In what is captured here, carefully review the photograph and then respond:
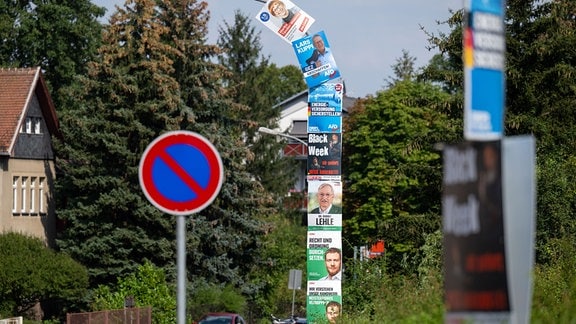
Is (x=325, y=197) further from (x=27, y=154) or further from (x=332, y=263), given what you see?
(x=27, y=154)

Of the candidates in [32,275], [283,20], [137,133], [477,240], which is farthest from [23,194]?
[477,240]

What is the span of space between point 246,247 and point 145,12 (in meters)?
12.3

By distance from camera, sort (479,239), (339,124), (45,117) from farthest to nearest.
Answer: (45,117)
(339,124)
(479,239)

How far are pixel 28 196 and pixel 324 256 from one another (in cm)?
3097

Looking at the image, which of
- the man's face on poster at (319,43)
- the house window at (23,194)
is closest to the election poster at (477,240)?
the man's face on poster at (319,43)

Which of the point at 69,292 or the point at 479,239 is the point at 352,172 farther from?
the point at 479,239

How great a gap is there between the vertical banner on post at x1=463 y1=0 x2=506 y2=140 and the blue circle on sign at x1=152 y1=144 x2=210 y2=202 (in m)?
4.56

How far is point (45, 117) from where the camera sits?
6322 centimetres

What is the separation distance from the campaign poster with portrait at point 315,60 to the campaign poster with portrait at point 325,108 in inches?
11.4

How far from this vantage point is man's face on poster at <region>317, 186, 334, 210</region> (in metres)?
33.3

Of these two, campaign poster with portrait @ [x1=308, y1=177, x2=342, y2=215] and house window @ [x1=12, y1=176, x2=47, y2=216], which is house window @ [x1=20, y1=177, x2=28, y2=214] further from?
campaign poster with portrait @ [x1=308, y1=177, x2=342, y2=215]

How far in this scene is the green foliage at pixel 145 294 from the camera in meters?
54.2

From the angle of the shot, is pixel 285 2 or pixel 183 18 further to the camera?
pixel 183 18

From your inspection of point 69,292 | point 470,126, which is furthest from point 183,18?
point 470,126
